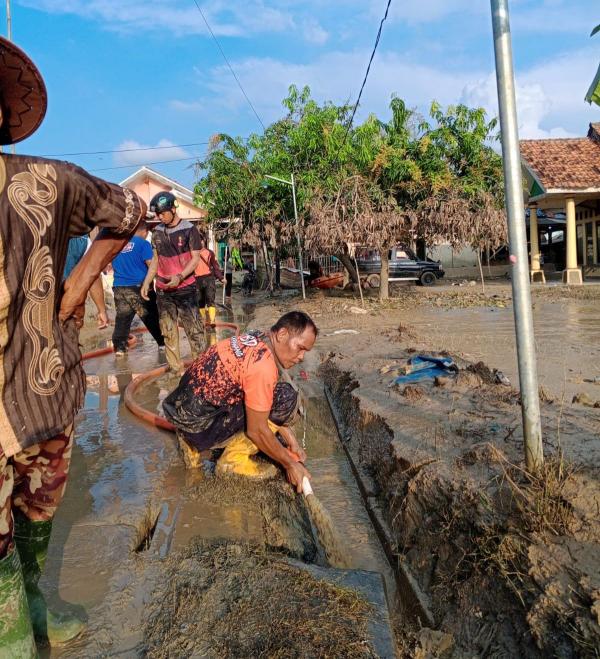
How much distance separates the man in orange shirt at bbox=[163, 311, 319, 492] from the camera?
125 inches

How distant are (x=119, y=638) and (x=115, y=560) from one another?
591mm

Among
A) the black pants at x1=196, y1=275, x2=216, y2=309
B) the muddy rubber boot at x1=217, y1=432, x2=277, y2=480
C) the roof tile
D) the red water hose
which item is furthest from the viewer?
the roof tile

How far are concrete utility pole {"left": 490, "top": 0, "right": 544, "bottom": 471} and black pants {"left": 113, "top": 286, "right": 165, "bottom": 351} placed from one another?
5317 millimetres

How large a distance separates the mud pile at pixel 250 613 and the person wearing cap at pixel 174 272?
4.03 m

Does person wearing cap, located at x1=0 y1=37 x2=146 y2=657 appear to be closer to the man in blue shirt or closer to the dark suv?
the man in blue shirt

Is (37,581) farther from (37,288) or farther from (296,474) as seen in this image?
(296,474)

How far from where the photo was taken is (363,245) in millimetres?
13922

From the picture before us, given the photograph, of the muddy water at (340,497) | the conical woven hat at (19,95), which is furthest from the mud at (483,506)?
the conical woven hat at (19,95)

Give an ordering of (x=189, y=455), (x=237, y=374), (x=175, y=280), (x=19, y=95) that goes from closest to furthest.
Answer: (x=19, y=95)
(x=237, y=374)
(x=189, y=455)
(x=175, y=280)

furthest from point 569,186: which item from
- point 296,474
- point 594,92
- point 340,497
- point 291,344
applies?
point 296,474

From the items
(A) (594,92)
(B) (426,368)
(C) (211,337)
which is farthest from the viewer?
(C) (211,337)

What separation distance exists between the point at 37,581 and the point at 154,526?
1.25 m

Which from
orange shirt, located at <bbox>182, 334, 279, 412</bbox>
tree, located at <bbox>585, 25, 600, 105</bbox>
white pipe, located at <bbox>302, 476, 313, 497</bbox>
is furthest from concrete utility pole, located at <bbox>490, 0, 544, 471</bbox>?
orange shirt, located at <bbox>182, 334, 279, 412</bbox>

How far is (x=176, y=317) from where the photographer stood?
6469 mm
